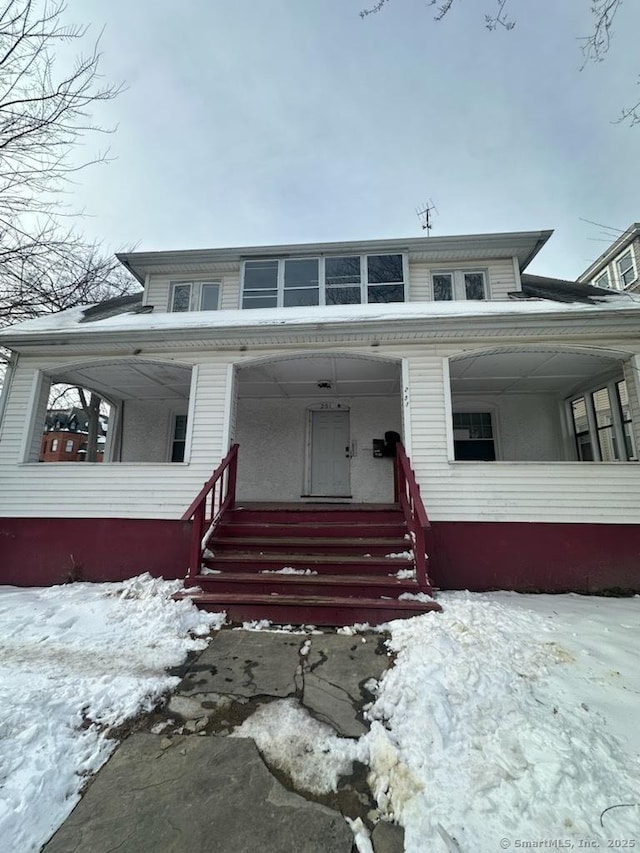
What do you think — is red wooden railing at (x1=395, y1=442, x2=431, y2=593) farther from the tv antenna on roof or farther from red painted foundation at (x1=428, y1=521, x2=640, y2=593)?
the tv antenna on roof

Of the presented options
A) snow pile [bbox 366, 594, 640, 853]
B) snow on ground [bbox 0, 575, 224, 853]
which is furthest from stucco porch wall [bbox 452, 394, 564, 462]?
snow on ground [bbox 0, 575, 224, 853]

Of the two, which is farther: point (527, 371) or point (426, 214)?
point (426, 214)

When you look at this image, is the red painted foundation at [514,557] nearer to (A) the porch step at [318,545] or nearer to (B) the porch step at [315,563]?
(A) the porch step at [318,545]

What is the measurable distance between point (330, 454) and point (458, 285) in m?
4.74

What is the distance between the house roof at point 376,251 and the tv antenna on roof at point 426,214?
3282 millimetres

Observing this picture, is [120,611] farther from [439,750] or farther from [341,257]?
[341,257]

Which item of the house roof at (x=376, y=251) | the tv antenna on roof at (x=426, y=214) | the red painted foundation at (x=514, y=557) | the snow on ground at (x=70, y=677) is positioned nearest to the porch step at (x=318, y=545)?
the red painted foundation at (x=514, y=557)

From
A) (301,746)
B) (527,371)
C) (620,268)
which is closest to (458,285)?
(527,371)

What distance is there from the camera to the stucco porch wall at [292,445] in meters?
7.78

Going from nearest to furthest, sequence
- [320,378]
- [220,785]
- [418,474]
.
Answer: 1. [220,785]
2. [418,474]
3. [320,378]

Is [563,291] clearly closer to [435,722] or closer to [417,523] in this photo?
[417,523]

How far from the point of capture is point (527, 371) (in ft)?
21.6

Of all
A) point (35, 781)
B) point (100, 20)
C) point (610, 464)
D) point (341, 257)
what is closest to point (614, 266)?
point (341, 257)

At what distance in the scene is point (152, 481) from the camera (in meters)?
5.58
